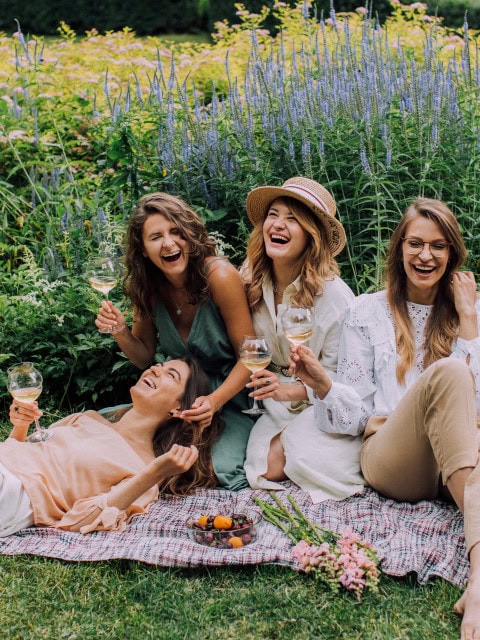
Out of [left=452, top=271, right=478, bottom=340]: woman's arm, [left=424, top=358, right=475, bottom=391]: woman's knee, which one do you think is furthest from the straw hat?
[left=424, top=358, right=475, bottom=391]: woman's knee

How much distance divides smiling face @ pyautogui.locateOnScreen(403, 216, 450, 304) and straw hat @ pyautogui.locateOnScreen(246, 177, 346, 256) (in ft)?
1.70

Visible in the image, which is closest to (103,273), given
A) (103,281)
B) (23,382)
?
(103,281)

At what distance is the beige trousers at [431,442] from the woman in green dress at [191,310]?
743mm

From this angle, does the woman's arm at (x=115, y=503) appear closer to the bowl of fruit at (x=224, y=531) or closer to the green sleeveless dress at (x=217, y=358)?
the bowl of fruit at (x=224, y=531)

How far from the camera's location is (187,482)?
161 inches

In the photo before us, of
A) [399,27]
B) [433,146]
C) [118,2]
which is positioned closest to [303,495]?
[433,146]

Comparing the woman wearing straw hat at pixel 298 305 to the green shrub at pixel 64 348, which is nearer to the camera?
the woman wearing straw hat at pixel 298 305

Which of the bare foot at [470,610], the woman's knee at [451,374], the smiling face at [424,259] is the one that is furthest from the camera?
the smiling face at [424,259]

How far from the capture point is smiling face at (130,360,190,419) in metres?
3.99

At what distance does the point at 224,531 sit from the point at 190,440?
2.41 ft

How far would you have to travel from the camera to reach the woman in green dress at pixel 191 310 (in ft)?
13.6

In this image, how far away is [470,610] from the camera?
9.12 ft

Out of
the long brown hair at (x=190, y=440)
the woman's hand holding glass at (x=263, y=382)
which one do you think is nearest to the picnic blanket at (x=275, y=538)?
the long brown hair at (x=190, y=440)

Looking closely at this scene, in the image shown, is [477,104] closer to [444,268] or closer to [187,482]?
[444,268]
